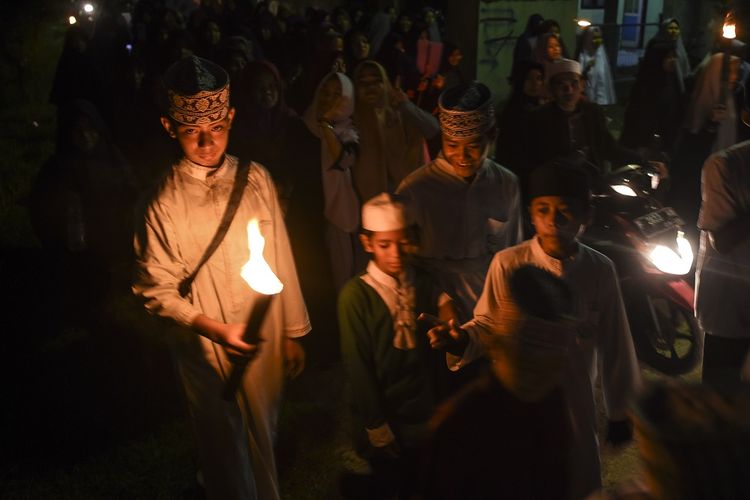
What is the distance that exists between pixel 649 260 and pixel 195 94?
138 inches

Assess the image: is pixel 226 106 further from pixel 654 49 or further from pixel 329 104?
pixel 654 49

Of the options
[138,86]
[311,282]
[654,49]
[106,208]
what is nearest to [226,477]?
[311,282]

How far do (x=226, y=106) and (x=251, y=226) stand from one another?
0.82m

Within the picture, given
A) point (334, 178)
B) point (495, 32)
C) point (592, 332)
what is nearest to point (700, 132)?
point (334, 178)

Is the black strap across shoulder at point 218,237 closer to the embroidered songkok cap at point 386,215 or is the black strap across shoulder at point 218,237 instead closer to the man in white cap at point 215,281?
the man in white cap at point 215,281

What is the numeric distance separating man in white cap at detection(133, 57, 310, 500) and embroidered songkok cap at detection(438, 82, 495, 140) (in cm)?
108

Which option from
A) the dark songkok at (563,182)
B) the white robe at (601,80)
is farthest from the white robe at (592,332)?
the white robe at (601,80)

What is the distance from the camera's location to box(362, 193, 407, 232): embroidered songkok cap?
355 centimetres

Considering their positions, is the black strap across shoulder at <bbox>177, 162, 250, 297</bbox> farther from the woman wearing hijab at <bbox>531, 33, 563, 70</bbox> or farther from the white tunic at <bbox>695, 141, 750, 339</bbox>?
the woman wearing hijab at <bbox>531, 33, 563, 70</bbox>

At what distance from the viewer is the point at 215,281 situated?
12.0ft

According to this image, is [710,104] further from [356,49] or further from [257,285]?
[257,285]

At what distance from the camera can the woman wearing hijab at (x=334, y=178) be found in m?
6.00

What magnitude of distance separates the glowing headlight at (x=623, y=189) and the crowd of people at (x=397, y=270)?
0.88 ft

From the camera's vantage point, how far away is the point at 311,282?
6.49 meters
